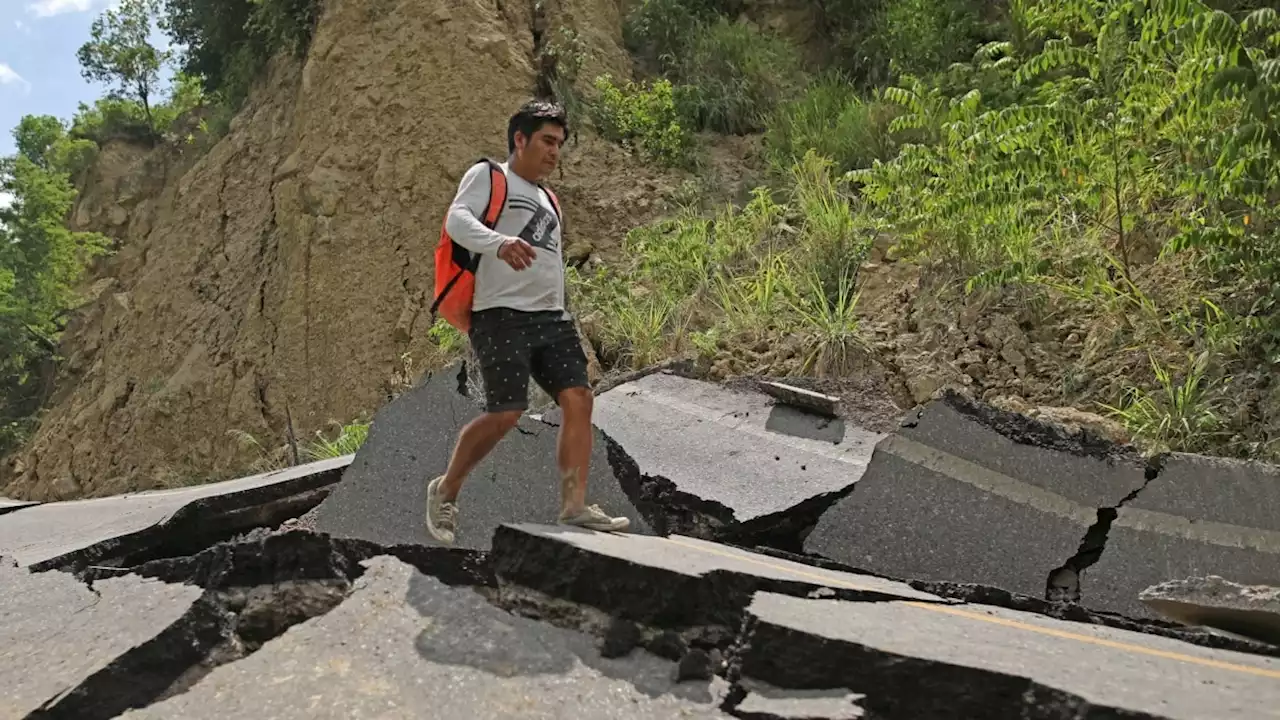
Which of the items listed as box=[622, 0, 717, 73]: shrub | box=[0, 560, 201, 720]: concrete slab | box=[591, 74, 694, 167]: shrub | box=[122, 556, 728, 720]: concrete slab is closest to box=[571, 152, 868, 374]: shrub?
box=[591, 74, 694, 167]: shrub

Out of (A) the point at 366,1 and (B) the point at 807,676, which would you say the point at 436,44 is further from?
(B) the point at 807,676

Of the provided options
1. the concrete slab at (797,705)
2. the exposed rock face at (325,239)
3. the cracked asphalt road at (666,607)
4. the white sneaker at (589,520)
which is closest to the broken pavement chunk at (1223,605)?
the cracked asphalt road at (666,607)

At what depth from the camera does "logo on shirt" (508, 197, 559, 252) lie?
3414mm

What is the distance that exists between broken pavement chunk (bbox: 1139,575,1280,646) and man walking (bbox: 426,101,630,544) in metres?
1.78

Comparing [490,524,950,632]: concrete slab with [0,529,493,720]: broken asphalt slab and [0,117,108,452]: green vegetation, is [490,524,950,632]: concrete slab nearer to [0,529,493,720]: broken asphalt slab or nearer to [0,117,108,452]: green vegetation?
[0,529,493,720]: broken asphalt slab

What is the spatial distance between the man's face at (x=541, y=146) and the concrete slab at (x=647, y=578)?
4.35 ft

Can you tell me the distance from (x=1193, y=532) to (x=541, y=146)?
9.01ft

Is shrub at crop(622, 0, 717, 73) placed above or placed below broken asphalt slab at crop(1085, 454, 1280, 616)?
above

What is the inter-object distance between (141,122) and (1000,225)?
16420 millimetres

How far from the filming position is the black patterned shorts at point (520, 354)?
3.34 metres

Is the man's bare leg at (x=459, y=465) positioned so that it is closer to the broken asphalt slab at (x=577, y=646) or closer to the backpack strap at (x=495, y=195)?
the broken asphalt slab at (x=577, y=646)

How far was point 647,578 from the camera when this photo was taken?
2627mm

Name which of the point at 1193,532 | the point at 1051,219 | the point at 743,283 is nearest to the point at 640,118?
the point at 743,283

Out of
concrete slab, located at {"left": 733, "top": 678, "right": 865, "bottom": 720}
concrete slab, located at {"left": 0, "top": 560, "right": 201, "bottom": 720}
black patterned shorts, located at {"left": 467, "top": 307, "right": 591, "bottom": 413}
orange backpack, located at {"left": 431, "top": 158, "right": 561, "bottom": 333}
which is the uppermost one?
orange backpack, located at {"left": 431, "top": 158, "right": 561, "bottom": 333}
